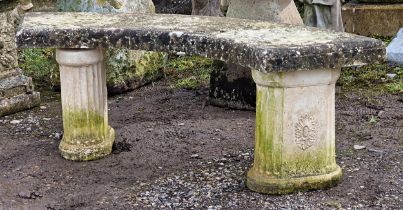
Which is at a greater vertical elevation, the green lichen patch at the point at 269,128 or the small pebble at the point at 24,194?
the green lichen patch at the point at 269,128

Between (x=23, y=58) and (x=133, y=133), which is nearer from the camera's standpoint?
(x=133, y=133)

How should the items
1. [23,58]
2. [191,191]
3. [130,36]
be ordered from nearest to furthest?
[191,191]
[130,36]
[23,58]

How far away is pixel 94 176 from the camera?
4434 mm

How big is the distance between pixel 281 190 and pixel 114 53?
2707 mm

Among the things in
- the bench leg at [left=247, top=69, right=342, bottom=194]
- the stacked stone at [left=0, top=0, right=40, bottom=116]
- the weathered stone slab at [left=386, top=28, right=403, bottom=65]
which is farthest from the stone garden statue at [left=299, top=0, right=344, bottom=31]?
the bench leg at [left=247, top=69, right=342, bottom=194]

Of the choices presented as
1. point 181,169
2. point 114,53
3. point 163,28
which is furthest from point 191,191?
point 114,53

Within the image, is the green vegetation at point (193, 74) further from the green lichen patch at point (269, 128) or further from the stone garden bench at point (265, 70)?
the green lichen patch at point (269, 128)

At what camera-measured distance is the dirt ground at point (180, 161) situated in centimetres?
400

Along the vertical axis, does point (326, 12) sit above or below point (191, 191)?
above

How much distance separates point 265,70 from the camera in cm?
367

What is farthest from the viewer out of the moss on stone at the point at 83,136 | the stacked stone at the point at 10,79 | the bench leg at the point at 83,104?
the stacked stone at the point at 10,79

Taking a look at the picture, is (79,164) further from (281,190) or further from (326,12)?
(326,12)

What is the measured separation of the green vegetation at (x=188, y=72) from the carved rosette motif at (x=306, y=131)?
2.53 m

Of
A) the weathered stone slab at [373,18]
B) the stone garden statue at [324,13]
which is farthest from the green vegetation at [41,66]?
the weathered stone slab at [373,18]
